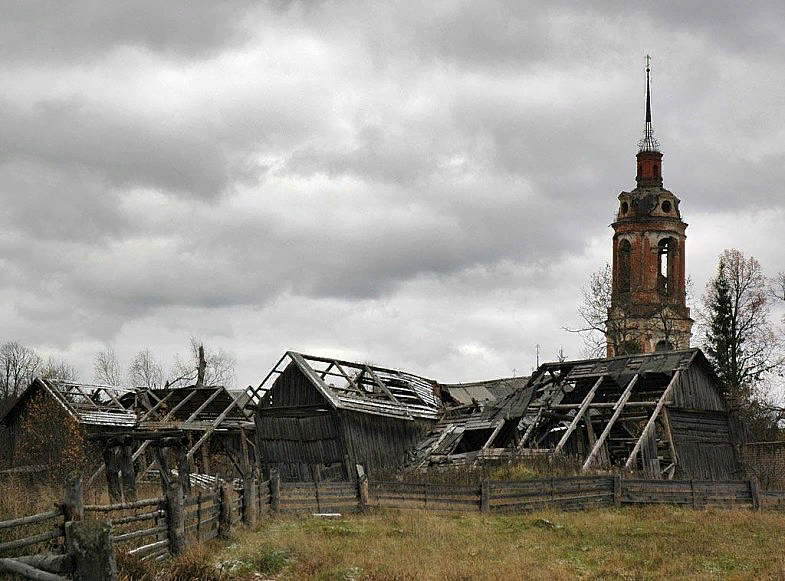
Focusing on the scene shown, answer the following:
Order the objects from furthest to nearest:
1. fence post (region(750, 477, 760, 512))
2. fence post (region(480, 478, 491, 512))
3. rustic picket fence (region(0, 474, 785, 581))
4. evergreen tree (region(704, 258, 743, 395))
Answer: evergreen tree (region(704, 258, 743, 395)), fence post (region(750, 477, 760, 512)), fence post (region(480, 478, 491, 512)), rustic picket fence (region(0, 474, 785, 581))

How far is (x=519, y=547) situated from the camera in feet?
67.6

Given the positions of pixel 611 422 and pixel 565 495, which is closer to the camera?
pixel 565 495

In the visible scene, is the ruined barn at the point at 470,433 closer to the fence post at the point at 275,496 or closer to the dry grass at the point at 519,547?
the dry grass at the point at 519,547

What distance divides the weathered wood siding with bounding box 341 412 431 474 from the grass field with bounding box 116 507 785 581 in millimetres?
9668

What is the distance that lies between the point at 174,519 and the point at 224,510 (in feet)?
10.2

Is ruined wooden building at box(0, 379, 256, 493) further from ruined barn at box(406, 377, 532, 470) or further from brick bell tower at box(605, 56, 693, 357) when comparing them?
brick bell tower at box(605, 56, 693, 357)

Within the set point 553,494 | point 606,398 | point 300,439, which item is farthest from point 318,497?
point 606,398

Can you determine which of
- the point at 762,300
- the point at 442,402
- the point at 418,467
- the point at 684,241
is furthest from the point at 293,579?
the point at 684,241

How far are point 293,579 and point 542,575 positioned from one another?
169 inches

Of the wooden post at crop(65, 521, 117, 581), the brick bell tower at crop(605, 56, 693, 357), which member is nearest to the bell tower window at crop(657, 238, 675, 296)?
the brick bell tower at crop(605, 56, 693, 357)

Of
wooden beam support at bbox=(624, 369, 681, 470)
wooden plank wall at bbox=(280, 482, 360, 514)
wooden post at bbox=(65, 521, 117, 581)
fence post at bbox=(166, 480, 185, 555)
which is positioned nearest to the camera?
wooden post at bbox=(65, 521, 117, 581)

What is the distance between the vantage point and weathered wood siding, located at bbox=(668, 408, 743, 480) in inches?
1435

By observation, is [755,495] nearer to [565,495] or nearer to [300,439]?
[565,495]

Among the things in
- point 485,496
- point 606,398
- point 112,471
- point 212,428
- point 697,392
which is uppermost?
point 697,392
